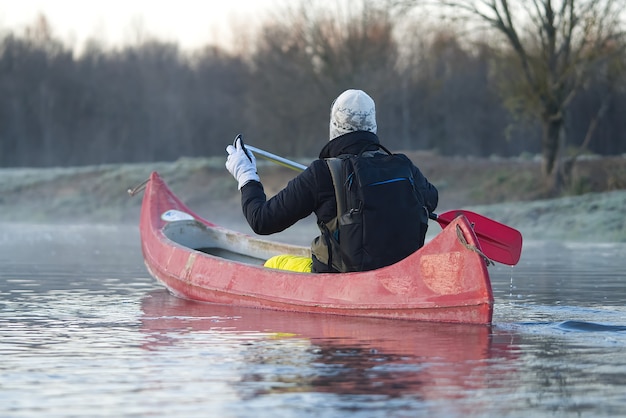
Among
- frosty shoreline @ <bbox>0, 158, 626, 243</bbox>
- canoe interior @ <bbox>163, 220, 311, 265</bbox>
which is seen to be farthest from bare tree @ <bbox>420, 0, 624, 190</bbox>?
canoe interior @ <bbox>163, 220, 311, 265</bbox>

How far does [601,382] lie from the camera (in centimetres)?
464

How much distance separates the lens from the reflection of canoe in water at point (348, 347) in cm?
464

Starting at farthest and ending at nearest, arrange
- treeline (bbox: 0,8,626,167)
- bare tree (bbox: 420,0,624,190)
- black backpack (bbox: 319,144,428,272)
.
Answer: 1. treeline (bbox: 0,8,626,167)
2. bare tree (bbox: 420,0,624,190)
3. black backpack (bbox: 319,144,428,272)

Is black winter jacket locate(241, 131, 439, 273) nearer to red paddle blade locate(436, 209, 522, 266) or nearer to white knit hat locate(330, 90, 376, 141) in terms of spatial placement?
white knit hat locate(330, 90, 376, 141)

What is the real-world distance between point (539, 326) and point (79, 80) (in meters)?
39.1

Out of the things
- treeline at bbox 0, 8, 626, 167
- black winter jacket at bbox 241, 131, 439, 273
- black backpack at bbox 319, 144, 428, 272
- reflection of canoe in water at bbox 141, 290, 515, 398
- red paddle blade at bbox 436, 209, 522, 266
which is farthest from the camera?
treeline at bbox 0, 8, 626, 167

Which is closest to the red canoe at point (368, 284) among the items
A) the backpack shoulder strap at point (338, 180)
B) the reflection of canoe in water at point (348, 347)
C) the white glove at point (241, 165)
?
the reflection of canoe in water at point (348, 347)

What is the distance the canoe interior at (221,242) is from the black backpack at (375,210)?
2950mm

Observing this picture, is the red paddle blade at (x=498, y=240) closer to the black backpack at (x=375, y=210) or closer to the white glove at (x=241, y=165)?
the black backpack at (x=375, y=210)

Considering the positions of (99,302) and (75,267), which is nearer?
(99,302)

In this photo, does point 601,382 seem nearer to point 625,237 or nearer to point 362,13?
point 625,237

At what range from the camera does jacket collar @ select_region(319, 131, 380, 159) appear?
6641mm

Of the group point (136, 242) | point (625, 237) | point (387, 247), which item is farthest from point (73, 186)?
point (387, 247)

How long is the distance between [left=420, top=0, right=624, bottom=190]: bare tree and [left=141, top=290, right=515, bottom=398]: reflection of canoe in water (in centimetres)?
1447
